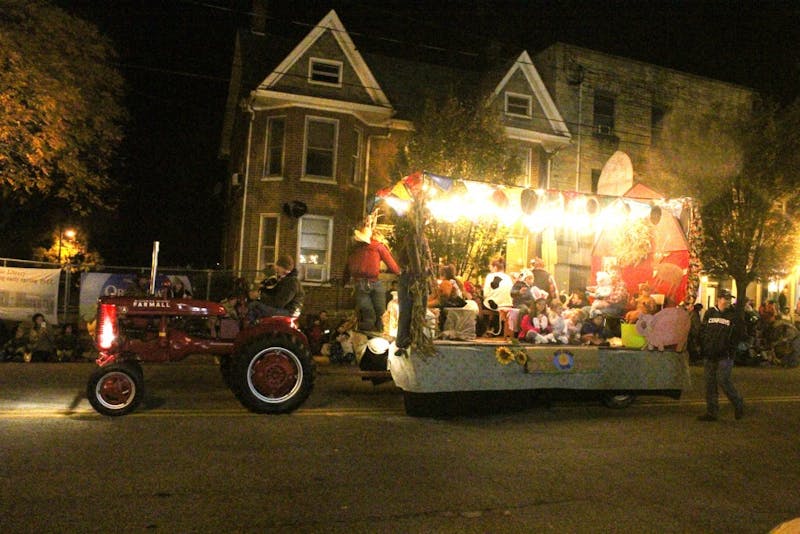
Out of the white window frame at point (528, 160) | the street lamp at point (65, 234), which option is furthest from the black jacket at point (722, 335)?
the street lamp at point (65, 234)

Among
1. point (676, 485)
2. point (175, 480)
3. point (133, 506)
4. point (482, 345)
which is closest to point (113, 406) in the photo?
point (175, 480)

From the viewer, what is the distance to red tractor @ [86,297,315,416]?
25.6ft

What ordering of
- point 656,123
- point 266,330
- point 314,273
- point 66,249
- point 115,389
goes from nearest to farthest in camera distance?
point 115,389, point 266,330, point 314,273, point 656,123, point 66,249

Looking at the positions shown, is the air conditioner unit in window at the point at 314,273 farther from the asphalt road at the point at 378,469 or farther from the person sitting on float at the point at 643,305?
the asphalt road at the point at 378,469

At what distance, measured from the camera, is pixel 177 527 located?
4.50 metres

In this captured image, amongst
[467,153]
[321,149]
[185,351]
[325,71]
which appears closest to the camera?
[185,351]

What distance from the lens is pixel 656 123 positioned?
27078 millimetres

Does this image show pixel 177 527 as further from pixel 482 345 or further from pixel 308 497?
pixel 482 345

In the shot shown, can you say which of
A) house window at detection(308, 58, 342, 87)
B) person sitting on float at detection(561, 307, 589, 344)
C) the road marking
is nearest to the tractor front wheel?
the road marking

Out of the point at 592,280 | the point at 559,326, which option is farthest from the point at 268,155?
the point at 559,326

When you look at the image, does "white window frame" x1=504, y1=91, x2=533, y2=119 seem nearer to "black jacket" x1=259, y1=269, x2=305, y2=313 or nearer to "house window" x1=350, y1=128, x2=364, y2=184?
"house window" x1=350, y1=128, x2=364, y2=184

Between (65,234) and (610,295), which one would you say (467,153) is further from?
(65,234)

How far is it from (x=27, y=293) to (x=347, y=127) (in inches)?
422

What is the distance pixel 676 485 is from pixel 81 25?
580 inches
